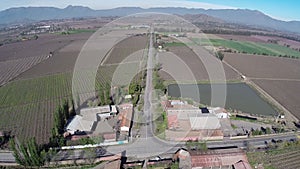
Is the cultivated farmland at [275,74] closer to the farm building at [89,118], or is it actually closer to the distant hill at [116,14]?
the farm building at [89,118]

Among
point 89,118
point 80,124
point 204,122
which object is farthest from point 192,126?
point 80,124

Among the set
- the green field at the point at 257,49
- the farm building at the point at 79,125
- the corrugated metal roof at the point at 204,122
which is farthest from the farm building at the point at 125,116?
the green field at the point at 257,49

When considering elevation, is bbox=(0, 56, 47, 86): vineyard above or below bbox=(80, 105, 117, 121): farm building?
above

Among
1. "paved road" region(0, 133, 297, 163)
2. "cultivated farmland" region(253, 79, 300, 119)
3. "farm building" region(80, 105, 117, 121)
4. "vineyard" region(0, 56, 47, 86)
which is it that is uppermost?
"vineyard" region(0, 56, 47, 86)

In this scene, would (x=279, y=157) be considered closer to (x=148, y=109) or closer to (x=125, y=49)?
(x=148, y=109)

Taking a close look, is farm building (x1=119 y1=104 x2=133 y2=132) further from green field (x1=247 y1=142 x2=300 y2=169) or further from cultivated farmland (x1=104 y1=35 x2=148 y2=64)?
cultivated farmland (x1=104 y1=35 x2=148 y2=64)

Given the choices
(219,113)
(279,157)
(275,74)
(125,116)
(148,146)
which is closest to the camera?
(279,157)

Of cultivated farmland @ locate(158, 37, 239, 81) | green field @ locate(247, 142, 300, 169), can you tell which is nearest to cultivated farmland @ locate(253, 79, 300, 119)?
cultivated farmland @ locate(158, 37, 239, 81)

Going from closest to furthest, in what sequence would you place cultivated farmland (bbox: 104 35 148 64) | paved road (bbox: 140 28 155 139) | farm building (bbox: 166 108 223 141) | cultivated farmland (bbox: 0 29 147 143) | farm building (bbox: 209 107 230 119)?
1. farm building (bbox: 166 108 223 141)
2. paved road (bbox: 140 28 155 139)
3. cultivated farmland (bbox: 0 29 147 143)
4. farm building (bbox: 209 107 230 119)
5. cultivated farmland (bbox: 104 35 148 64)

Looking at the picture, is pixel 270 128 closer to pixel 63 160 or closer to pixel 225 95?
pixel 225 95
